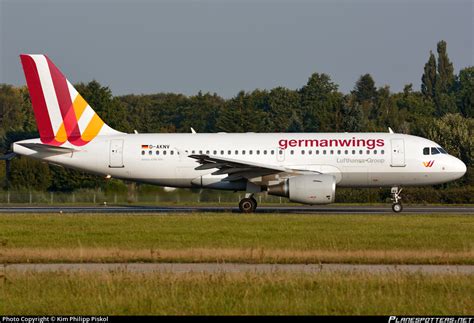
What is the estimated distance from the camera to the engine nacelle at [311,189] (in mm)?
37719

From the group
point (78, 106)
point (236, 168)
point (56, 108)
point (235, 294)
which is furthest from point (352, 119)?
point (235, 294)

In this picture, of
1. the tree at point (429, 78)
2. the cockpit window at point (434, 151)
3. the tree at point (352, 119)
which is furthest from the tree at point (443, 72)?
the cockpit window at point (434, 151)

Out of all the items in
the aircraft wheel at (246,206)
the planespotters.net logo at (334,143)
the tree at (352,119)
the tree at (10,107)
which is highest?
the tree at (10,107)

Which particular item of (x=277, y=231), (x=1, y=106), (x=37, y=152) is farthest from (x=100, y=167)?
(x=1, y=106)

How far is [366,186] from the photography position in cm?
4084

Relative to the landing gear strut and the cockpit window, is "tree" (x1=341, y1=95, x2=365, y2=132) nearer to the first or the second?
the landing gear strut

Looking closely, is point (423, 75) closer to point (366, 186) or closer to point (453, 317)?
point (366, 186)

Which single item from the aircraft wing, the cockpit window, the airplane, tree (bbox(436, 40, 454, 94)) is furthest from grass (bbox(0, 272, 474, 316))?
tree (bbox(436, 40, 454, 94))

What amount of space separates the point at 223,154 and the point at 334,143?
511 cm

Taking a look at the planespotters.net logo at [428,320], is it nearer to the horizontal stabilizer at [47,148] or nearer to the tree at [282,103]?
the horizontal stabilizer at [47,148]

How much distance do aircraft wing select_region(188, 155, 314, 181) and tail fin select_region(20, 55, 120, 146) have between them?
591 centimetres

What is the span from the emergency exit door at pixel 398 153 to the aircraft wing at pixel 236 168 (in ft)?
14.7

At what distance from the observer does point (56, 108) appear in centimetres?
4188

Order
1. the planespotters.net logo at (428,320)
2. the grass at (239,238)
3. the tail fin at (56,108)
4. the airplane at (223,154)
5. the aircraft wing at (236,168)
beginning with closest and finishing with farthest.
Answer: the planespotters.net logo at (428,320) → the grass at (239,238) → the aircraft wing at (236,168) → the airplane at (223,154) → the tail fin at (56,108)
